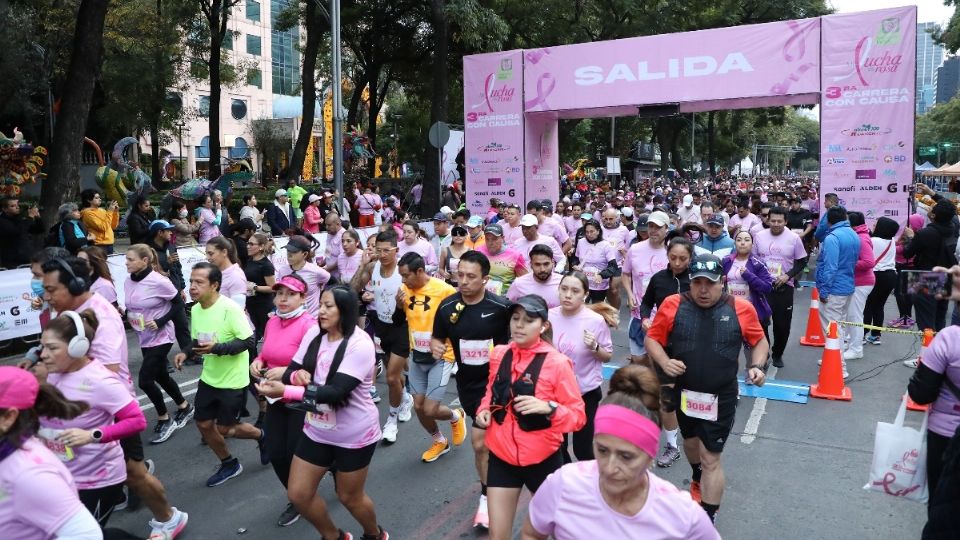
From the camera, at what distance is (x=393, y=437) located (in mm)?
6816

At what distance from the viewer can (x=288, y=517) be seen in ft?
17.2

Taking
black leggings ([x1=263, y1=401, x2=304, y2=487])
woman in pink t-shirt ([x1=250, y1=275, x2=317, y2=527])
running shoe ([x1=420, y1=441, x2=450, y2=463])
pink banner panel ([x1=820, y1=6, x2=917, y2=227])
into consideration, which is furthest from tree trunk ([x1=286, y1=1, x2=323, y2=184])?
black leggings ([x1=263, y1=401, x2=304, y2=487])

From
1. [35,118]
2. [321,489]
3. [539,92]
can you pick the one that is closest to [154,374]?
[321,489]

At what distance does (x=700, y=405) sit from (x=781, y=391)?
3.98 metres

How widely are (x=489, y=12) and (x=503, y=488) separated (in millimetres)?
18815

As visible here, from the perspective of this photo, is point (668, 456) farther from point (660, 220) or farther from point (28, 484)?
point (28, 484)

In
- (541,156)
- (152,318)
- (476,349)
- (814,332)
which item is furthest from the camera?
(541,156)

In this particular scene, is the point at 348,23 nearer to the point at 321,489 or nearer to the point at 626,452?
the point at 321,489

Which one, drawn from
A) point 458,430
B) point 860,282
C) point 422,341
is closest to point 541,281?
point 422,341

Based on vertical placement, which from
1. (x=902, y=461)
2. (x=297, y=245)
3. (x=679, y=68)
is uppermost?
(x=679, y=68)

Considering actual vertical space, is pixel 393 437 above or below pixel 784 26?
below

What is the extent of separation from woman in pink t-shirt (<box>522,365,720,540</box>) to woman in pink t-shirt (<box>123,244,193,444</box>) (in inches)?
204

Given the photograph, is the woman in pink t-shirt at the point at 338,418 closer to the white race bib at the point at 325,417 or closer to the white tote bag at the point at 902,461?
the white race bib at the point at 325,417

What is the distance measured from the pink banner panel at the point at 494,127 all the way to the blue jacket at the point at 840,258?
10.1 meters
